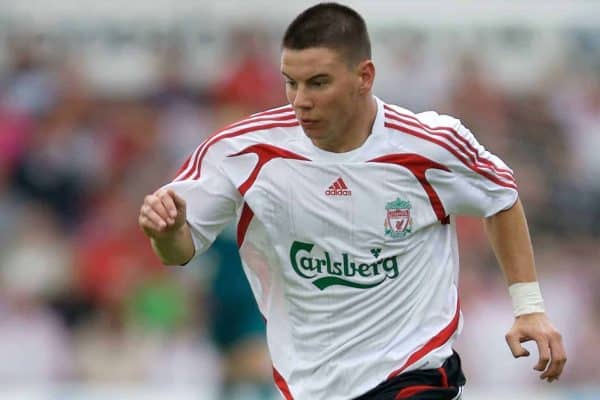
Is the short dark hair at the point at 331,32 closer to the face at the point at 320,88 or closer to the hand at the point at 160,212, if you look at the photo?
the face at the point at 320,88

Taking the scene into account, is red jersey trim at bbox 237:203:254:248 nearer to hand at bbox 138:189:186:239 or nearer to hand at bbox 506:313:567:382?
hand at bbox 138:189:186:239

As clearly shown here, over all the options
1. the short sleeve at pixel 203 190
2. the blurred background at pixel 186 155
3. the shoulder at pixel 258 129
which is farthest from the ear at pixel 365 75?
the blurred background at pixel 186 155

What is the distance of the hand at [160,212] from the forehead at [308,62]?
66cm

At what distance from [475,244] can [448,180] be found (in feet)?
22.1

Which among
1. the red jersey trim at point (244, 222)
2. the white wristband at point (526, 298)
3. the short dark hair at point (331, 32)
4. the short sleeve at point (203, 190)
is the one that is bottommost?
the white wristband at point (526, 298)

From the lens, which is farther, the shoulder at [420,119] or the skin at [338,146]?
the shoulder at [420,119]

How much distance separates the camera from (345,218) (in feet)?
20.6

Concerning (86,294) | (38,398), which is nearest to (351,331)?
(38,398)

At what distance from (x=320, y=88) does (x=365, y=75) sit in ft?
0.96

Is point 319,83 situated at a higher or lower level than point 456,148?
higher

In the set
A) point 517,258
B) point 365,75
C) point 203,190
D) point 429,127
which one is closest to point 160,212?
point 203,190

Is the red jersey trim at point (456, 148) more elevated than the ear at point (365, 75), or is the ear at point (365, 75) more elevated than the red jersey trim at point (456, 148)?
the ear at point (365, 75)

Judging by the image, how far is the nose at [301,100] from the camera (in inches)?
235

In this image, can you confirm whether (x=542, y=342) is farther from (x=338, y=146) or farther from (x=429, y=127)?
(x=338, y=146)
